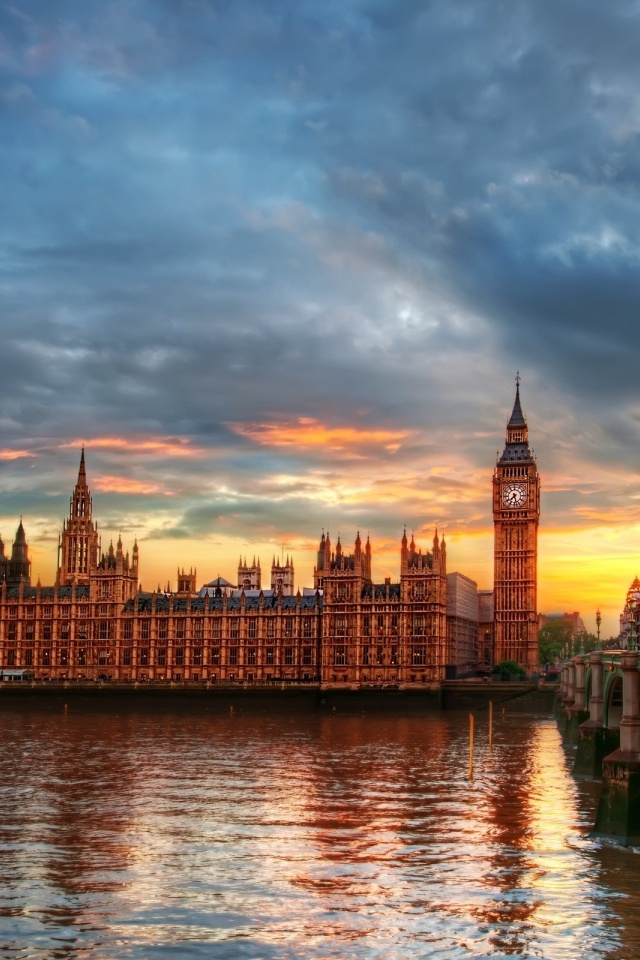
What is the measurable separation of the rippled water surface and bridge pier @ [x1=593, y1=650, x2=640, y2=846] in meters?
1.24

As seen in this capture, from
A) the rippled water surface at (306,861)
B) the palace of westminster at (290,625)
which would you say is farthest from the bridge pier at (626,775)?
the palace of westminster at (290,625)

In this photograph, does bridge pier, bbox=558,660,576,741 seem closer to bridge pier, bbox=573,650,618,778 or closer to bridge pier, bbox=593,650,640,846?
bridge pier, bbox=573,650,618,778

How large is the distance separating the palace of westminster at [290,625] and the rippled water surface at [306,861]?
8953 cm

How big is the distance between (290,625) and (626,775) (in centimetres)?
13905

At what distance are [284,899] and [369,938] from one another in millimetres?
5052

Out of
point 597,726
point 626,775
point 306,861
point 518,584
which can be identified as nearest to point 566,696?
point 597,726

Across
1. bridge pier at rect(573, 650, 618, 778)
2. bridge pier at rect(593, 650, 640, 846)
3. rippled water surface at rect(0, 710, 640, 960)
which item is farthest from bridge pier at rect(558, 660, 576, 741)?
bridge pier at rect(593, 650, 640, 846)

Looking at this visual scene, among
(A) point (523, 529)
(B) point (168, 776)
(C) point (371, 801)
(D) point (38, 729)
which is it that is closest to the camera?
(C) point (371, 801)

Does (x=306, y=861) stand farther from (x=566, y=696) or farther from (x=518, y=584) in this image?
(x=518, y=584)

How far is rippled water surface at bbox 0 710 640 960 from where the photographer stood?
111ft

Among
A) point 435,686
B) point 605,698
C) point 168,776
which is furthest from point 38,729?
point 605,698

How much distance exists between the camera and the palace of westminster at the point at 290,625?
17500cm

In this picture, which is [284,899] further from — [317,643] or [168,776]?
[317,643]

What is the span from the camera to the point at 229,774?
73.9m
